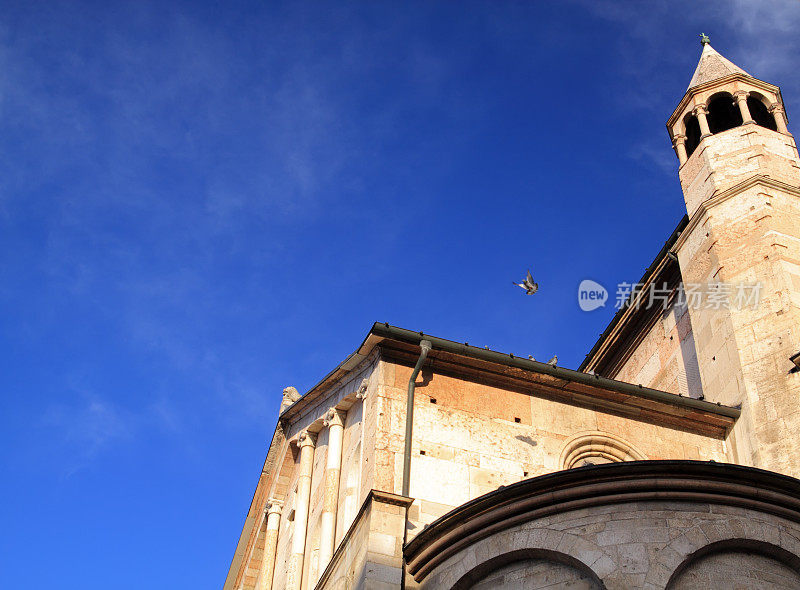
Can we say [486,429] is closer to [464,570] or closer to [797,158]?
[464,570]

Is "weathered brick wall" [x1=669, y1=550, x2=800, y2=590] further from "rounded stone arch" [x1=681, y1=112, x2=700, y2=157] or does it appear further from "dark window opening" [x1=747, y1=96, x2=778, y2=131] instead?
"dark window opening" [x1=747, y1=96, x2=778, y2=131]

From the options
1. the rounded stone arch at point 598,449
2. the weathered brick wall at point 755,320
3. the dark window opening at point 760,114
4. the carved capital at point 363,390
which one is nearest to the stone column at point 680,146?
the dark window opening at point 760,114

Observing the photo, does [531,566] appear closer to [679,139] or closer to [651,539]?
[651,539]

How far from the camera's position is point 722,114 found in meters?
23.9

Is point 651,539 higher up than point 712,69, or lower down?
lower down

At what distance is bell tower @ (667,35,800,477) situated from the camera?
17359mm

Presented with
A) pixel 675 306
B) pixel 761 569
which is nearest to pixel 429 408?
pixel 761 569

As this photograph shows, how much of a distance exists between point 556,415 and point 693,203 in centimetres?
708

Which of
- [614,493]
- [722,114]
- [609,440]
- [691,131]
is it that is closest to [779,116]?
[722,114]

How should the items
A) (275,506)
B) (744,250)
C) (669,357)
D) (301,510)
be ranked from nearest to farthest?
(301,510) < (275,506) < (744,250) < (669,357)

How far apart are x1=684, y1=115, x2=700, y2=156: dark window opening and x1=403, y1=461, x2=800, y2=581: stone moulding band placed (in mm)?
12920

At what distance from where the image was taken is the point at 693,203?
21.8 meters

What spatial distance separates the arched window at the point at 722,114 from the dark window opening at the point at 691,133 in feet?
1.06

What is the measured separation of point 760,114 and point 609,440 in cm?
1001
